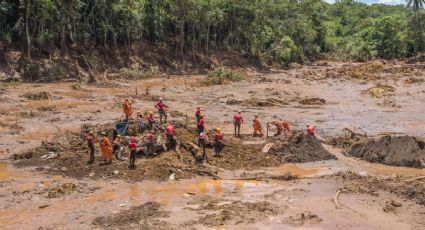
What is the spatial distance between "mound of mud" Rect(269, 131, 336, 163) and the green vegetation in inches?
959

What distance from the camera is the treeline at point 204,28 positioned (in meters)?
44.6

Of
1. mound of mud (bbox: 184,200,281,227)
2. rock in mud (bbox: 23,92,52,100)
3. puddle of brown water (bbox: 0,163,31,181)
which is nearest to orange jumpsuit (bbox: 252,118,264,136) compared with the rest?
mound of mud (bbox: 184,200,281,227)

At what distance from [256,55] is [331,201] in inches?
1831

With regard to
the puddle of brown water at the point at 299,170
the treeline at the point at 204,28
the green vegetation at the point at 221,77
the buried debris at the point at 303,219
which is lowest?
the buried debris at the point at 303,219

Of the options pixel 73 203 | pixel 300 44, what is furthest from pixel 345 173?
pixel 300 44

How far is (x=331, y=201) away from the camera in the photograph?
16141 millimetres

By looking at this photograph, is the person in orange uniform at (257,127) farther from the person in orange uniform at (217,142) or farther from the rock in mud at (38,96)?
the rock in mud at (38,96)

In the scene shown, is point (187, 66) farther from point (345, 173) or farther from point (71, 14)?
point (345, 173)

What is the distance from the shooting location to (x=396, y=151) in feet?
69.1

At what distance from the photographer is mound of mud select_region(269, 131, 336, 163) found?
21.3 metres

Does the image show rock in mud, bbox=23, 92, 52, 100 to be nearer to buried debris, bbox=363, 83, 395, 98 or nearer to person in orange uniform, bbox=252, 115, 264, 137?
person in orange uniform, bbox=252, 115, 264, 137

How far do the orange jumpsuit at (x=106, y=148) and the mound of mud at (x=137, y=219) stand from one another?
460 cm

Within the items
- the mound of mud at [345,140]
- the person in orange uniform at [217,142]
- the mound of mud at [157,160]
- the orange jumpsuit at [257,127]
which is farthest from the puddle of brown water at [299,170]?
the orange jumpsuit at [257,127]

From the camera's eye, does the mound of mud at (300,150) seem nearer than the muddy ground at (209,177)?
No
